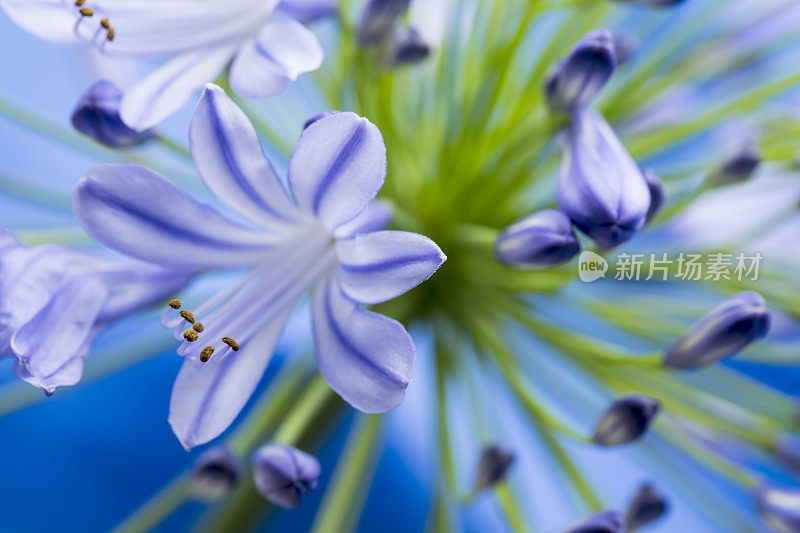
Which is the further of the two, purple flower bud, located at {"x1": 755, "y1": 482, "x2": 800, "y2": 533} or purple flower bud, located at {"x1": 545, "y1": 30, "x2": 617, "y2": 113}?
purple flower bud, located at {"x1": 755, "y1": 482, "x2": 800, "y2": 533}

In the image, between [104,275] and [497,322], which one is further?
[497,322]

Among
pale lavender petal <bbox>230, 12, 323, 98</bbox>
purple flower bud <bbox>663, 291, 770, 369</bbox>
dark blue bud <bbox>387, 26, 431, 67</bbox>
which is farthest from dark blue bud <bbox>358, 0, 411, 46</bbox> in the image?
purple flower bud <bbox>663, 291, 770, 369</bbox>

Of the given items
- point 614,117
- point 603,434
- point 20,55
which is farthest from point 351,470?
point 20,55

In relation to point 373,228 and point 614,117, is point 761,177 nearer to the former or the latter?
point 614,117

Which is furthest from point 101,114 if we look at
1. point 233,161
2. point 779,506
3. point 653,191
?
point 779,506

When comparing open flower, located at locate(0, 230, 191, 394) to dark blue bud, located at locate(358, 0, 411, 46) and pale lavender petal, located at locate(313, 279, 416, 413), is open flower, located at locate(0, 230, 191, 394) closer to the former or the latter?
pale lavender petal, located at locate(313, 279, 416, 413)
